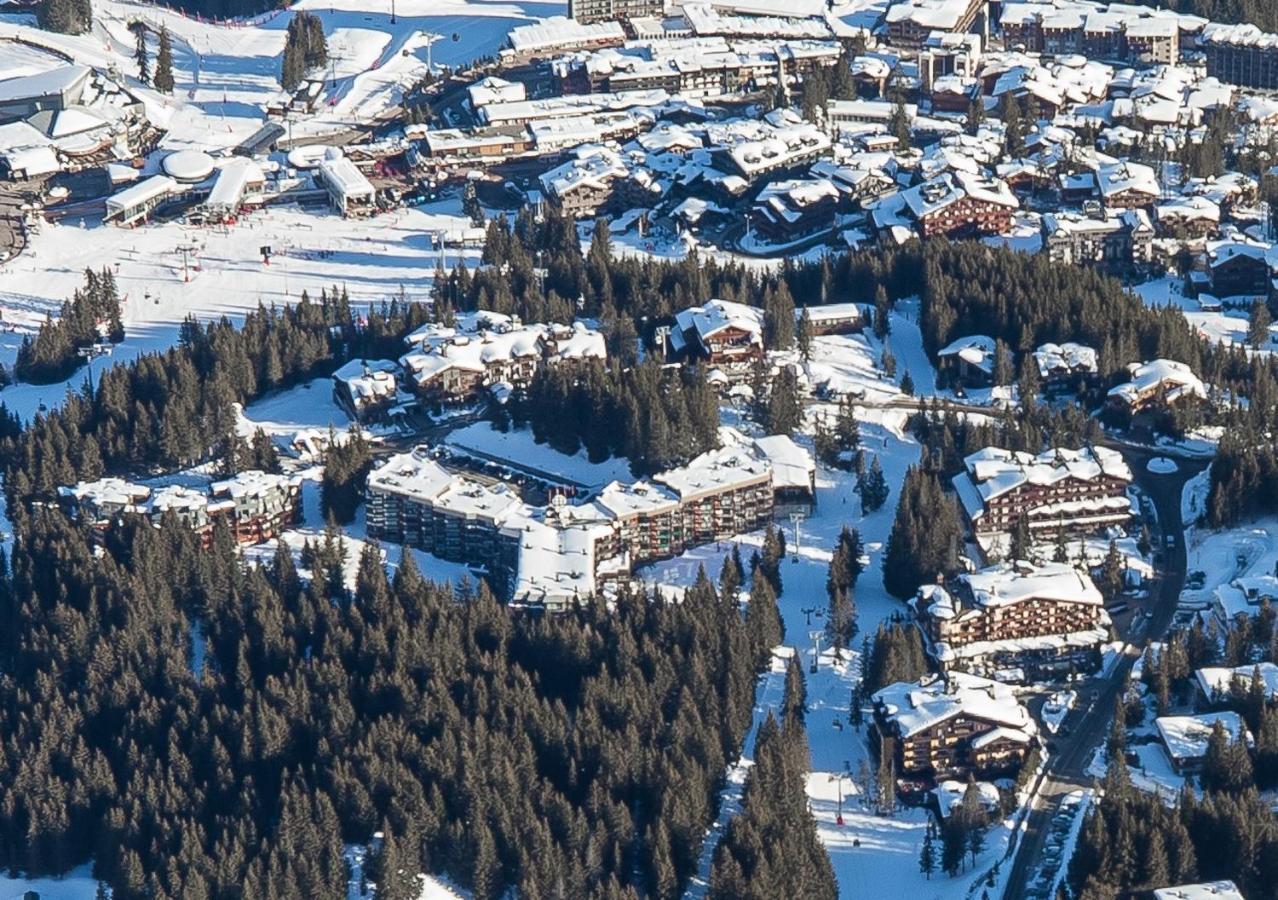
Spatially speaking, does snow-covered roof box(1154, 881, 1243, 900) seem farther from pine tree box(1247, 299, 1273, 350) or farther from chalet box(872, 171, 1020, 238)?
chalet box(872, 171, 1020, 238)

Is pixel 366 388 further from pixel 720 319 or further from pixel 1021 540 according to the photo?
pixel 1021 540

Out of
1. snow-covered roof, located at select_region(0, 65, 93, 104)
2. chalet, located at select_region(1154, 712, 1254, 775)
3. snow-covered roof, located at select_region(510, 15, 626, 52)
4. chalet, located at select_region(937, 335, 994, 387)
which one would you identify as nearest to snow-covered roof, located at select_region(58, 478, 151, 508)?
chalet, located at select_region(937, 335, 994, 387)

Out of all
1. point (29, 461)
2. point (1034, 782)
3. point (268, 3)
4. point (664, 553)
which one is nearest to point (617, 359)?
point (664, 553)

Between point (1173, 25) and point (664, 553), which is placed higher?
point (1173, 25)

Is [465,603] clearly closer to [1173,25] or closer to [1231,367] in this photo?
[1231,367]

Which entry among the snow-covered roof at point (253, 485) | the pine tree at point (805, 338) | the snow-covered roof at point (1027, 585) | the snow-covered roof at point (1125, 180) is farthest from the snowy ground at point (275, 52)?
the snow-covered roof at point (1027, 585)

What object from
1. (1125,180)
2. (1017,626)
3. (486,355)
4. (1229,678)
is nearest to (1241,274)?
(1125,180)

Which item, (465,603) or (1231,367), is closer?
(465,603)
